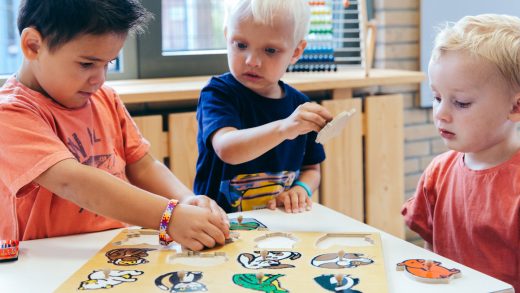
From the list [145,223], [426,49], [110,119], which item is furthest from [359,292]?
[426,49]

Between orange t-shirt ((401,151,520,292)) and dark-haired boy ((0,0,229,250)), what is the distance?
0.46 meters

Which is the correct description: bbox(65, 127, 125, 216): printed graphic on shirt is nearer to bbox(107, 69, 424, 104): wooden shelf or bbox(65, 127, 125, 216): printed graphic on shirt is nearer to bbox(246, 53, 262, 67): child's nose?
bbox(246, 53, 262, 67): child's nose

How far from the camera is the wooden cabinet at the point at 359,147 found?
2412 mm

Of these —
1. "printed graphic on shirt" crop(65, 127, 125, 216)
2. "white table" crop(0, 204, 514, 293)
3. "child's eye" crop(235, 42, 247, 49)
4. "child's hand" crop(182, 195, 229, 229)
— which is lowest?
"white table" crop(0, 204, 514, 293)

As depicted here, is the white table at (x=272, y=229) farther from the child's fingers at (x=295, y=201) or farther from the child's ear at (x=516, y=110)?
the child's ear at (x=516, y=110)

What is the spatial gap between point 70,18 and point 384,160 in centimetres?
186

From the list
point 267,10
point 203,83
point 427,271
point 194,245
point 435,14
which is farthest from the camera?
point 435,14

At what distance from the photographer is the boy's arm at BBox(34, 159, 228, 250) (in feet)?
3.58

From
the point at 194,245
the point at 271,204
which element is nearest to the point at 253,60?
the point at 271,204

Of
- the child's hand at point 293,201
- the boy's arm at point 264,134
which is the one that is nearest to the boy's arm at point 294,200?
the child's hand at point 293,201

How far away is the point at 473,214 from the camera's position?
125cm

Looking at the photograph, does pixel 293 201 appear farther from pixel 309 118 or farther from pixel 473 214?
pixel 473 214

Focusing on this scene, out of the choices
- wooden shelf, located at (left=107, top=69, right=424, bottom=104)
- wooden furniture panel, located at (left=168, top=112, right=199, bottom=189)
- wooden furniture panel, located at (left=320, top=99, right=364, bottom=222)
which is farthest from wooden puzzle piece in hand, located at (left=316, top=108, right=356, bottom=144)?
wooden furniture panel, located at (left=320, top=99, right=364, bottom=222)

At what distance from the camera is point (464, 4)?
2982mm
